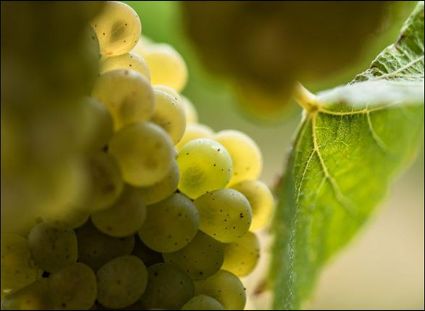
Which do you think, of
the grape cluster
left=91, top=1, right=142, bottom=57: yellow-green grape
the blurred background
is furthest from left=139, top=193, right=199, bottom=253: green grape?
the blurred background

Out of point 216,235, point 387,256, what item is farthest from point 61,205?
point 387,256

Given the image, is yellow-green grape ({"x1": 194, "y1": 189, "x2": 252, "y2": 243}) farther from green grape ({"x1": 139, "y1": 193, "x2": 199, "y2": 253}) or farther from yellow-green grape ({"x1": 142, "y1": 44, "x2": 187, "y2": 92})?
yellow-green grape ({"x1": 142, "y1": 44, "x2": 187, "y2": 92})

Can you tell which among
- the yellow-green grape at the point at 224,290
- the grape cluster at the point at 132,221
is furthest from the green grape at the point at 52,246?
the yellow-green grape at the point at 224,290

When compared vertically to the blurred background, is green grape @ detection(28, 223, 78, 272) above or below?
above

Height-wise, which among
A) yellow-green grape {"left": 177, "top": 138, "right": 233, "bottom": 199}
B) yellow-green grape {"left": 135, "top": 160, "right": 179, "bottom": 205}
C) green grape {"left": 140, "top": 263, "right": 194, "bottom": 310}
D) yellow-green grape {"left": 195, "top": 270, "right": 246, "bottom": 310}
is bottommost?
yellow-green grape {"left": 195, "top": 270, "right": 246, "bottom": 310}

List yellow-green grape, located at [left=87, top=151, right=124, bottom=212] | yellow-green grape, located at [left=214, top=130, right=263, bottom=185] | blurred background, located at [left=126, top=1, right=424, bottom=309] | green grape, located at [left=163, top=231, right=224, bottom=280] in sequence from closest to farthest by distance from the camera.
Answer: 1. yellow-green grape, located at [left=87, top=151, right=124, bottom=212]
2. green grape, located at [left=163, top=231, right=224, bottom=280]
3. yellow-green grape, located at [left=214, top=130, right=263, bottom=185]
4. blurred background, located at [left=126, top=1, right=424, bottom=309]

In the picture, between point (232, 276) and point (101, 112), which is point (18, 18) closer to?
point (101, 112)

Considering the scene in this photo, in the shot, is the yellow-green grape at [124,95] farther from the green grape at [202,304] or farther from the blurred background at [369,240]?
the blurred background at [369,240]

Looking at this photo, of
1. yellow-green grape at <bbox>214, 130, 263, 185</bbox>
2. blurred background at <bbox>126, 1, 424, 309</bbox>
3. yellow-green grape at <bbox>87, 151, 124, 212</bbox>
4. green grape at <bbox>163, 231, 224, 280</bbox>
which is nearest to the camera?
yellow-green grape at <bbox>87, 151, 124, 212</bbox>
